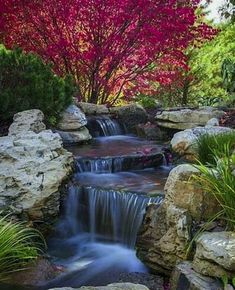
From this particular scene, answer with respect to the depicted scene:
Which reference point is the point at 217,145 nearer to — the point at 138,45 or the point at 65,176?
the point at 65,176

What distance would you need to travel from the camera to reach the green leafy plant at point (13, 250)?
4.07 metres

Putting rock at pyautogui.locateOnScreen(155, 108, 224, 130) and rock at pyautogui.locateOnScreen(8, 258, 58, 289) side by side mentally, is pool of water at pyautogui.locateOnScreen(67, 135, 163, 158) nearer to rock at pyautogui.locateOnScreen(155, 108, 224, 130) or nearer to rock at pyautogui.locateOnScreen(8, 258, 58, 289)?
rock at pyautogui.locateOnScreen(155, 108, 224, 130)

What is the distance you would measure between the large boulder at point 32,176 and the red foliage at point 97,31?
4.38m

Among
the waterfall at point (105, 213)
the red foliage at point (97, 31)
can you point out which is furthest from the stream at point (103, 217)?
the red foliage at point (97, 31)

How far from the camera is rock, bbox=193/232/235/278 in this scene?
3307 mm

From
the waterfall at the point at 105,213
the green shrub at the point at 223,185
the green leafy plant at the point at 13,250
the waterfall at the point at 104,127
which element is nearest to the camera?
the green shrub at the point at 223,185

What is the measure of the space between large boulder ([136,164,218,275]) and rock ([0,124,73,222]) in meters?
1.37

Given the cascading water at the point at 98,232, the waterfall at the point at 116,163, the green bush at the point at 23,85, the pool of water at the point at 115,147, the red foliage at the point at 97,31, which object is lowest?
the cascading water at the point at 98,232

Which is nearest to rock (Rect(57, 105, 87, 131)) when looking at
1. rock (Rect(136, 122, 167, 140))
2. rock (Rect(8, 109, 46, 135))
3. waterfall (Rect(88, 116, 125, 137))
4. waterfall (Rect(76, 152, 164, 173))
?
waterfall (Rect(88, 116, 125, 137))

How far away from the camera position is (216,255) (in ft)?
11.0

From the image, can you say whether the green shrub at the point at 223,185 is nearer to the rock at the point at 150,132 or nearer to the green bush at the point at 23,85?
the green bush at the point at 23,85

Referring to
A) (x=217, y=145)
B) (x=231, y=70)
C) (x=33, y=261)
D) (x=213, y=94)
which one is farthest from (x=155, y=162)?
(x=213, y=94)

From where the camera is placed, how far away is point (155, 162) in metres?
7.02

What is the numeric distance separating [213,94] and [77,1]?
27.6ft
